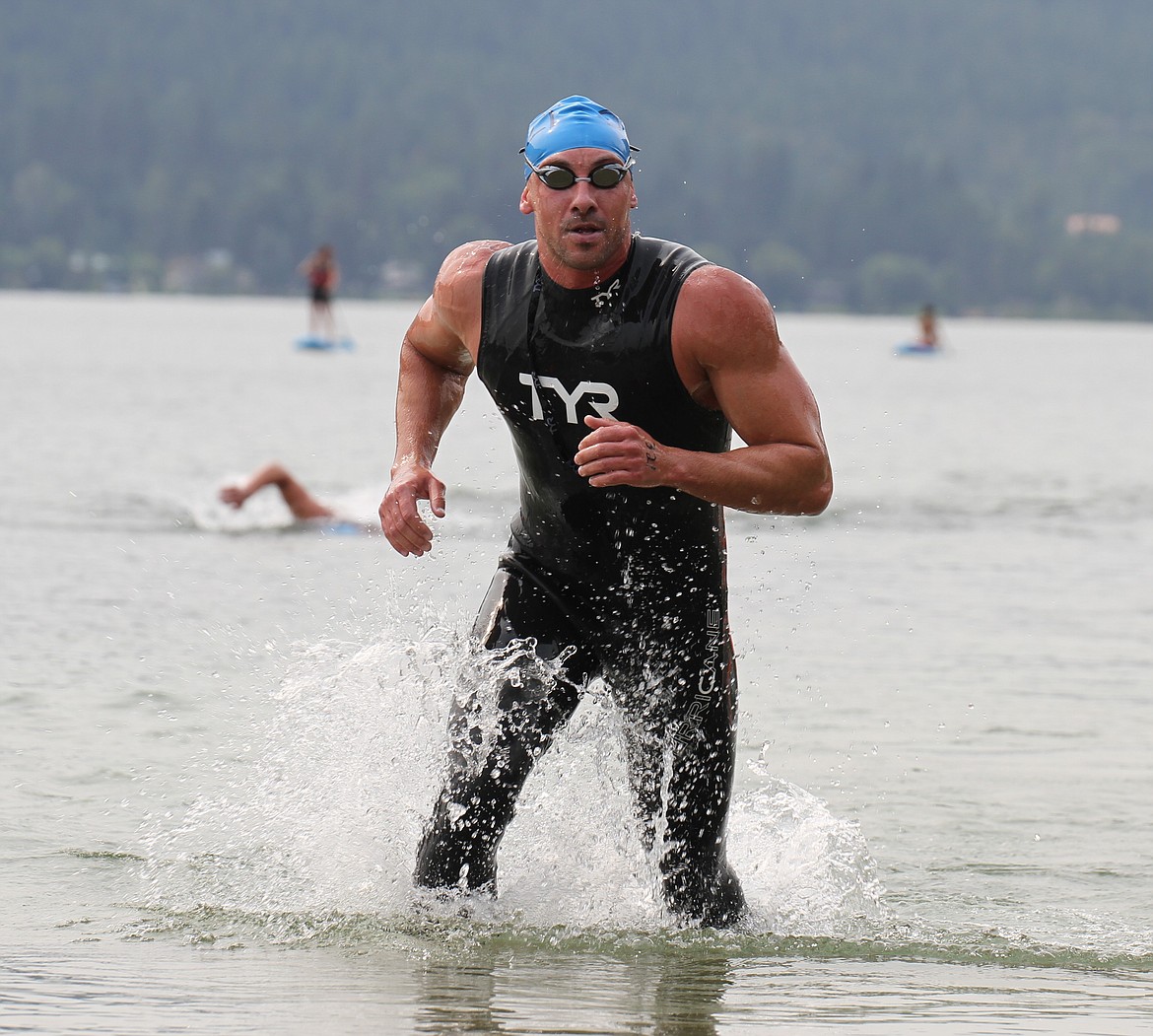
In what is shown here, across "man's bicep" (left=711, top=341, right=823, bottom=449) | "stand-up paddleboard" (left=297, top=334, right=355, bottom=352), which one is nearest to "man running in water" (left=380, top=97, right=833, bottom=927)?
"man's bicep" (left=711, top=341, right=823, bottom=449)

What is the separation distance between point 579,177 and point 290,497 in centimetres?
1015

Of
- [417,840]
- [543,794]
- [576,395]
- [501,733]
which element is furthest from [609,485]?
[543,794]

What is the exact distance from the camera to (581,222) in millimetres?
5117

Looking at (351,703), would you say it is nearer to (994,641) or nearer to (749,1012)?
(749,1012)

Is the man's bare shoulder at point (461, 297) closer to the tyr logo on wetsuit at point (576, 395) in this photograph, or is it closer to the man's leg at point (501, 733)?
the tyr logo on wetsuit at point (576, 395)

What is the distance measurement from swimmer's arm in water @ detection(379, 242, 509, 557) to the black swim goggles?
0.39 meters

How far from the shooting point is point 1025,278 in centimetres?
15900

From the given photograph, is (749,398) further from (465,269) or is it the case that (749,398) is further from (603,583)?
(465,269)

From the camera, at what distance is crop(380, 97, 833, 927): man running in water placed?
5.05 meters

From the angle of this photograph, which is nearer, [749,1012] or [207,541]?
[749,1012]

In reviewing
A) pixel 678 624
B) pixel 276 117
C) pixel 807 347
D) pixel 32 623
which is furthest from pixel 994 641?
pixel 276 117

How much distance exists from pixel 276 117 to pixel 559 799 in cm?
19942

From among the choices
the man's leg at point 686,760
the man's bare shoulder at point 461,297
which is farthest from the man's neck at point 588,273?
the man's leg at point 686,760

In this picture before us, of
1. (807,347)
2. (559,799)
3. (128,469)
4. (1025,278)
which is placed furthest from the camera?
(1025,278)
